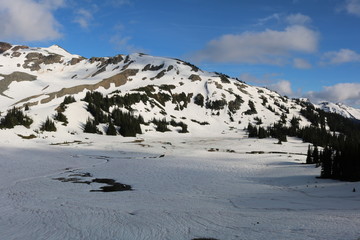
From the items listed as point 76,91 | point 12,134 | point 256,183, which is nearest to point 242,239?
point 256,183

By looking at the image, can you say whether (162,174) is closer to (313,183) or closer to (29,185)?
(29,185)

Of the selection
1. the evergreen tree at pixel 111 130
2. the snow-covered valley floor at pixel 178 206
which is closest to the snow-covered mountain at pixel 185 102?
the evergreen tree at pixel 111 130

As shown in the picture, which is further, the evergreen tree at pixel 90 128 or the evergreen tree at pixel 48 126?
the evergreen tree at pixel 90 128

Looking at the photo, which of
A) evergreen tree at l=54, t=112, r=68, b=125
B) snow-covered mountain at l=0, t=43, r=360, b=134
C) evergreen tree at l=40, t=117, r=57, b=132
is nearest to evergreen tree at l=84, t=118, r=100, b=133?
snow-covered mountain at l=0, t=43, r=360, b=134

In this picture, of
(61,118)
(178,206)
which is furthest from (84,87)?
(178,206)

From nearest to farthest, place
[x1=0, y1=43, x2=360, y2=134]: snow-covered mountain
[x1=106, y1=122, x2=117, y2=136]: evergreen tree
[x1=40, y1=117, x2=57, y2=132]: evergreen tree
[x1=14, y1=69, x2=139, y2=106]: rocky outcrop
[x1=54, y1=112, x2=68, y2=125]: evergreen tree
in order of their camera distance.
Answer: [x1=40, y1=117, x2=57, y2=132]: evergreen tree
[x1=54, y1=112, x2=68, y2=125]: evergreen tree
[x1=106, y1=122, x2=117, y2=136]: evergreen tree
[x1=0, y1=43, x2=360, y2=134]: snow-covered mountain
[x1=14, y1=69, x2=139, y2=106]: rocky outcrop

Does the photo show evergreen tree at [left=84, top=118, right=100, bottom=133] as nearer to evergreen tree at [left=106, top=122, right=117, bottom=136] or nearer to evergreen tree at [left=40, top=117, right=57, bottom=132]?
evergreen tree at [left=106, top=122, right=117, bottom=136]

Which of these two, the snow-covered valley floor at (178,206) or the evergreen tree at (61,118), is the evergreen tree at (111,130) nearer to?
the evergreen tree at (61,118)

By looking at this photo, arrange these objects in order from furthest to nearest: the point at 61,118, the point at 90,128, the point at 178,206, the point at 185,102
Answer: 1. the point at 185,102
2. the point at 90,128
3. the point at 61,118
4. the point at 178,206

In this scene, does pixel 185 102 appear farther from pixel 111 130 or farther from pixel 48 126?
pixel 48 126

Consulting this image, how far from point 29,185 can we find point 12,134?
145ft

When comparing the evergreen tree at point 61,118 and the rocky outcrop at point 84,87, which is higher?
the rocky outcrop at point 84,87

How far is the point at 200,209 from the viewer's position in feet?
47.8

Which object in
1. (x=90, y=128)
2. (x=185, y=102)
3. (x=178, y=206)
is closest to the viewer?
(x=178, y=206)
